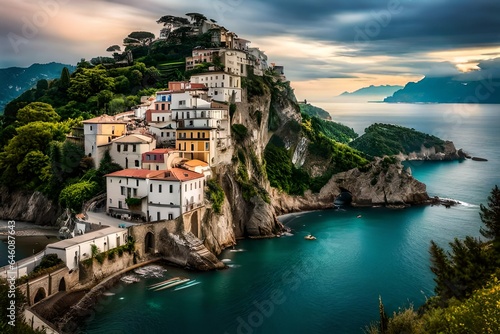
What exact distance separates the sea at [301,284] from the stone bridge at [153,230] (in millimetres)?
2151

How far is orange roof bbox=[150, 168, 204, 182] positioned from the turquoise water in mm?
7572

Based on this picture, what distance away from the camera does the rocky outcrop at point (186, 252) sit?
36.0 metres

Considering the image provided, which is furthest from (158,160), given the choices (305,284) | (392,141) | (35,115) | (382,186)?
(392,141)

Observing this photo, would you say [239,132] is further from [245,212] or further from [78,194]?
[78,194]

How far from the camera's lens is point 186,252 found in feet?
119

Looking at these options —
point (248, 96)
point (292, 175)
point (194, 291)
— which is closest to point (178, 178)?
point (194, 291)

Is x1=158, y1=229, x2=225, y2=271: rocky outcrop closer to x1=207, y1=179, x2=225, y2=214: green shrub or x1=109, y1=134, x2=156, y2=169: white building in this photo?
x1=207, y1=179, x2=225, y2=214: green shrub

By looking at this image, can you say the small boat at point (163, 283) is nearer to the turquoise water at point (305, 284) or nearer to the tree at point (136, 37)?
the turquoise water at point (305, 284)

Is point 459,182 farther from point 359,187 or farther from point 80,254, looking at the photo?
point 80,254

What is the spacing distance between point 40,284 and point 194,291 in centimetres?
1034

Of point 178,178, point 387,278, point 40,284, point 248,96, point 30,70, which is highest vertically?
point 30,70

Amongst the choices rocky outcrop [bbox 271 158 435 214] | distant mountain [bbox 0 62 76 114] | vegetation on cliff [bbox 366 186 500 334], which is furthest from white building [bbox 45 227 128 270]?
distant mountain [bbox 0 62 76 114]

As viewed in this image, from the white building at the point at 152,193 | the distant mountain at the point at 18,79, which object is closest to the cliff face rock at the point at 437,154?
the white building at the point at 152,193

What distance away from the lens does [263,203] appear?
4912 centimetres
